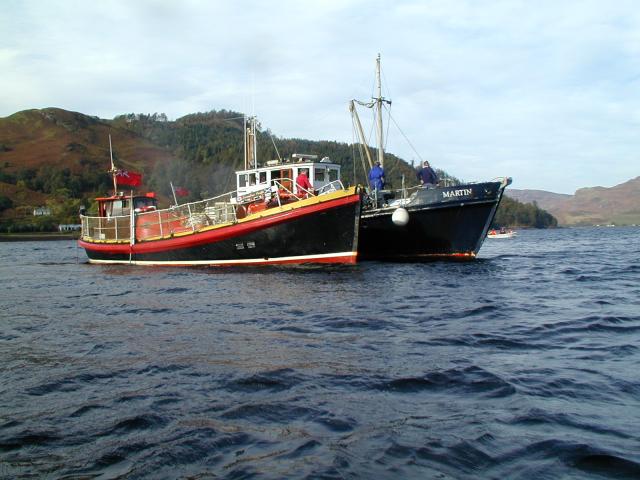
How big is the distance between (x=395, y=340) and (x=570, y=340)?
2.30 metres

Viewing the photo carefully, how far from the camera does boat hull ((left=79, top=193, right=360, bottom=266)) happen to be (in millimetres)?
16484

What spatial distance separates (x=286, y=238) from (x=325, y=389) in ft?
39.1

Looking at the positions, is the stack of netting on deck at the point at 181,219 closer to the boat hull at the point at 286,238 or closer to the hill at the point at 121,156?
the boat hull at the point at 286,238

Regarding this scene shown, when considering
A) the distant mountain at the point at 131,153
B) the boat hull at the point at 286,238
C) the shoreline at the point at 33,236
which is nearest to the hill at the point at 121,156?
the distant mountain at the point at 131,153

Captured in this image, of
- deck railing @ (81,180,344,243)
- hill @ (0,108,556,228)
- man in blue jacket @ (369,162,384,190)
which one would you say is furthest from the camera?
hill @ (0,108,556,228)

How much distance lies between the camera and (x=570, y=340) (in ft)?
23.9

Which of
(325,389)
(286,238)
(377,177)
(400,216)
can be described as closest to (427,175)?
(377,177)

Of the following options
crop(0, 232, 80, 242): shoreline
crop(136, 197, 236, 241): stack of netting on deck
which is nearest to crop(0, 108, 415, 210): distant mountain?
crop(0, 232, 80, 242): shoreline

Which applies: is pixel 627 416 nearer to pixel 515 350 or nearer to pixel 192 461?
pixel 515 350

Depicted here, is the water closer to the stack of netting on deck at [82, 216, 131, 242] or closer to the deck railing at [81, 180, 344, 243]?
the deck railing at [81, 180, 344, 243]

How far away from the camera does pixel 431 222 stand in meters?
20.1

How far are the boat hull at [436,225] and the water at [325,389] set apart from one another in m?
9.15

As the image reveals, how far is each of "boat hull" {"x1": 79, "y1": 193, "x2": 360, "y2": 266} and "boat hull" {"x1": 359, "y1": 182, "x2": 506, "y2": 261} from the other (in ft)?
13.3

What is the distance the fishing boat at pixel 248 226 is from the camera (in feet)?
54.6
